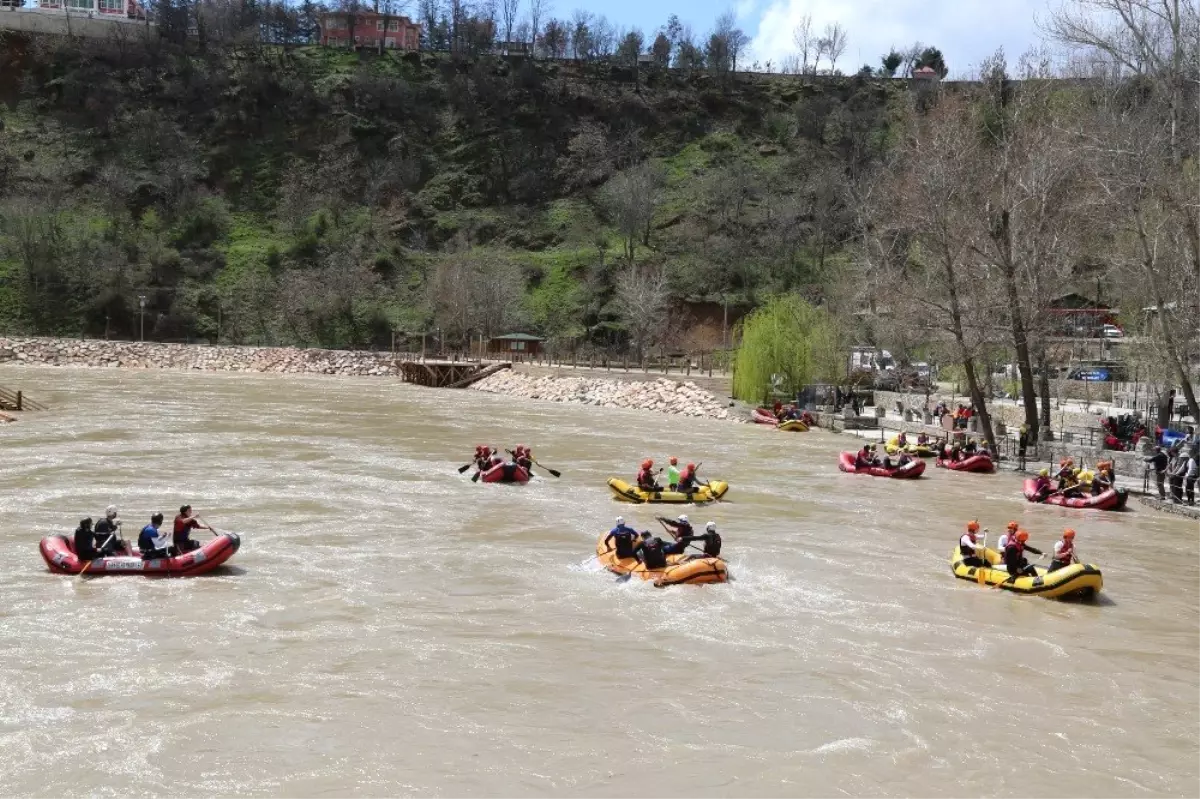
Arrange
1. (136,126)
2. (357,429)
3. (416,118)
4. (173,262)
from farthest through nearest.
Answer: (416,118) < (136,126) < (173,262) < (357,429)

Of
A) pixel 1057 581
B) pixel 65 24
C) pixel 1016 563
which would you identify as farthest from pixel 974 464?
pixel 65 24

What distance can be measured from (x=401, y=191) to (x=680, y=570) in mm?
96796

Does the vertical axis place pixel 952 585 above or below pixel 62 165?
below

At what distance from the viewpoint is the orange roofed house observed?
144625 mm

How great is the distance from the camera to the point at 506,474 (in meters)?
28.1

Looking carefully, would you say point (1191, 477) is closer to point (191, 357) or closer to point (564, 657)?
point (564, 657)

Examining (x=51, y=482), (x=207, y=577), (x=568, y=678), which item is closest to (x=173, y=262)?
(x=51, y=482)

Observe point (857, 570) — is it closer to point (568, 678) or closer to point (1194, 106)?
point (568, 678)

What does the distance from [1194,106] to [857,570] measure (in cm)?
1650

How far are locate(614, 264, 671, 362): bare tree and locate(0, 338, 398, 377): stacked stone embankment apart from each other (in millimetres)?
18188

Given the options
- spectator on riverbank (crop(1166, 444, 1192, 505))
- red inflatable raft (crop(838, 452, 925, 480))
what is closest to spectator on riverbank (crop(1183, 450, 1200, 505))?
spectator on riverbank (crop(1166, 444, 1192, 505))

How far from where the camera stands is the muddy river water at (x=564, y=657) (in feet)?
34.6

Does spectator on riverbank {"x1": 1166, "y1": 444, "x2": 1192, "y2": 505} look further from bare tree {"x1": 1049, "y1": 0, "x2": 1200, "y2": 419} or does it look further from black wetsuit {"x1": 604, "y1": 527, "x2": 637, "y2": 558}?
black wetsuit {"x1": 604, "y1": 527, "x2": 637, "y2": 558}

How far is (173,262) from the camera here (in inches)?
3659
